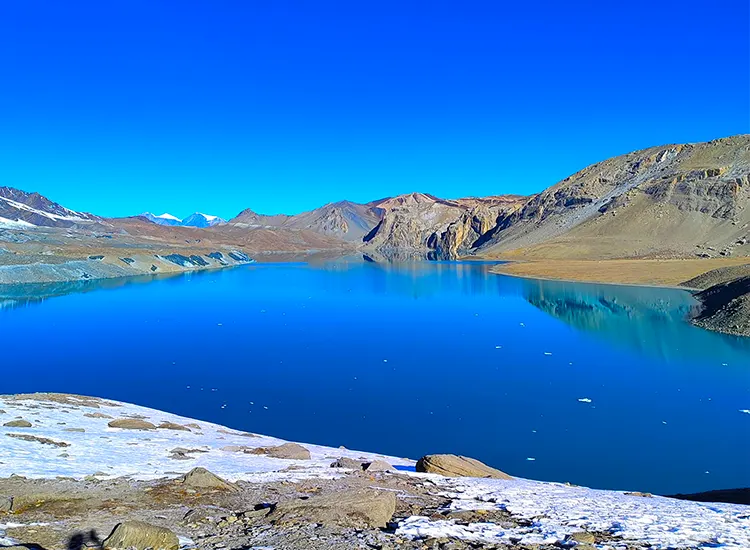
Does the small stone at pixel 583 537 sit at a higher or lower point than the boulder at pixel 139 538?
lower

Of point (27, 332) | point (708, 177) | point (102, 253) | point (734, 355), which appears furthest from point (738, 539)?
point (708, 177)

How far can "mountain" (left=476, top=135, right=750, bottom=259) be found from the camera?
103688mm

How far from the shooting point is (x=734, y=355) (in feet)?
90.2

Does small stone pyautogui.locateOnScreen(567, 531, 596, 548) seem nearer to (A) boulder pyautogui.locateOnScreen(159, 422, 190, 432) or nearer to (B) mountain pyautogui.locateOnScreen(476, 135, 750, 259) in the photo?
(A) boulder pyautogui.locateOnScreen(159, 422, 190, 432)

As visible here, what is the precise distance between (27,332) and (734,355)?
4109 cm

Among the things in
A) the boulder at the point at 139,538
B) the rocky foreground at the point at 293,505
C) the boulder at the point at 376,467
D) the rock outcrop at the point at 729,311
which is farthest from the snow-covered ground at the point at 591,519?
the rock outcrop at the point at 729,311

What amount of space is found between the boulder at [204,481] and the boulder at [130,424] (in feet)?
18.6

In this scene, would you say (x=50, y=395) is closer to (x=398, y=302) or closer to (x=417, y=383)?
(x=417, y=383)

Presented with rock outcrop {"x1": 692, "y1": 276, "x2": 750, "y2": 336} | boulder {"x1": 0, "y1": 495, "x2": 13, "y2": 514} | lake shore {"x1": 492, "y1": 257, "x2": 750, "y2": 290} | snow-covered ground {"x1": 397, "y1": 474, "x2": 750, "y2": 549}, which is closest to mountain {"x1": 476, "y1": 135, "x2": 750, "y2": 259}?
lake shore {"x1": 492, "y1": 257, "x2": 750, "y2": 290}

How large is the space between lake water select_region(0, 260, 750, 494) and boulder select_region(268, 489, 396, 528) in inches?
299

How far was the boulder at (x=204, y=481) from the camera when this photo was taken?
8.37 metres

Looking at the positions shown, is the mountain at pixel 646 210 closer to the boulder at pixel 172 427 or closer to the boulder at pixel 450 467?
the boulder at pixel 450 467

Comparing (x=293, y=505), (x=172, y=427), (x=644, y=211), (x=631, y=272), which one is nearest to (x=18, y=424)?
(x=172, y=427)

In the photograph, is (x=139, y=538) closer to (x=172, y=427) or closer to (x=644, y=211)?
(x=172, y=427)
